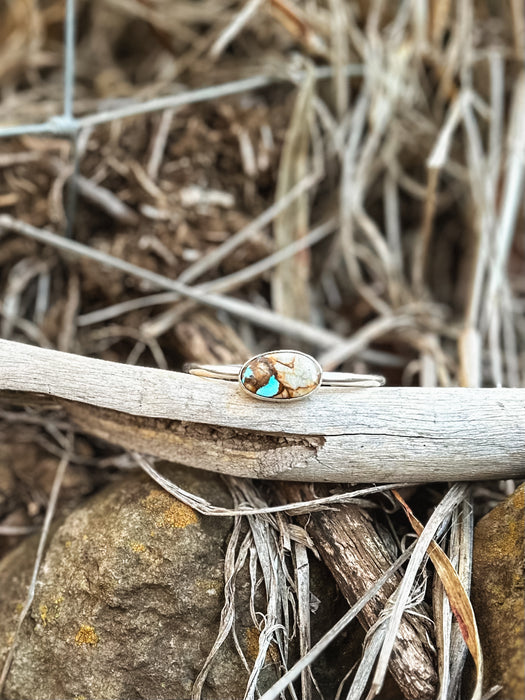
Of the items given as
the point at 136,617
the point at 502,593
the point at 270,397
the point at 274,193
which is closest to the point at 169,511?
the point at 136,617

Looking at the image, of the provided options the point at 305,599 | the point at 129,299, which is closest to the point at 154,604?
the point at 305,599

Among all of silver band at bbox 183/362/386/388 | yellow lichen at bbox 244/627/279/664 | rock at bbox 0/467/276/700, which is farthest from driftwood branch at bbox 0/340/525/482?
yellow lichen at bbox 244/627/279/664

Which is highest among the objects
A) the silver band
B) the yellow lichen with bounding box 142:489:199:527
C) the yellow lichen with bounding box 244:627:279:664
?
the silver band

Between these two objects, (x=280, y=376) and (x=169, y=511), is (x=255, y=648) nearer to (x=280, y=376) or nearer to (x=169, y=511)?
(x=169, y=511)

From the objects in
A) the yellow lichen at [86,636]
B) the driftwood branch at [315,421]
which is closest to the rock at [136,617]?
the yellow lichen at [86,636]

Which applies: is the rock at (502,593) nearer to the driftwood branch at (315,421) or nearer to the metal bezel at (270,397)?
the driftwood branch at (315,421)

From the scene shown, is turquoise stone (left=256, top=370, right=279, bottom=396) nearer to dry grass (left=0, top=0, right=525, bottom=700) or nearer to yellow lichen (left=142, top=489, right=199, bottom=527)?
yellow lichen (left=142, top=489, right=199, bottom=527)

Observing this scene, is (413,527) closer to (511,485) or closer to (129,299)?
(511,485)
